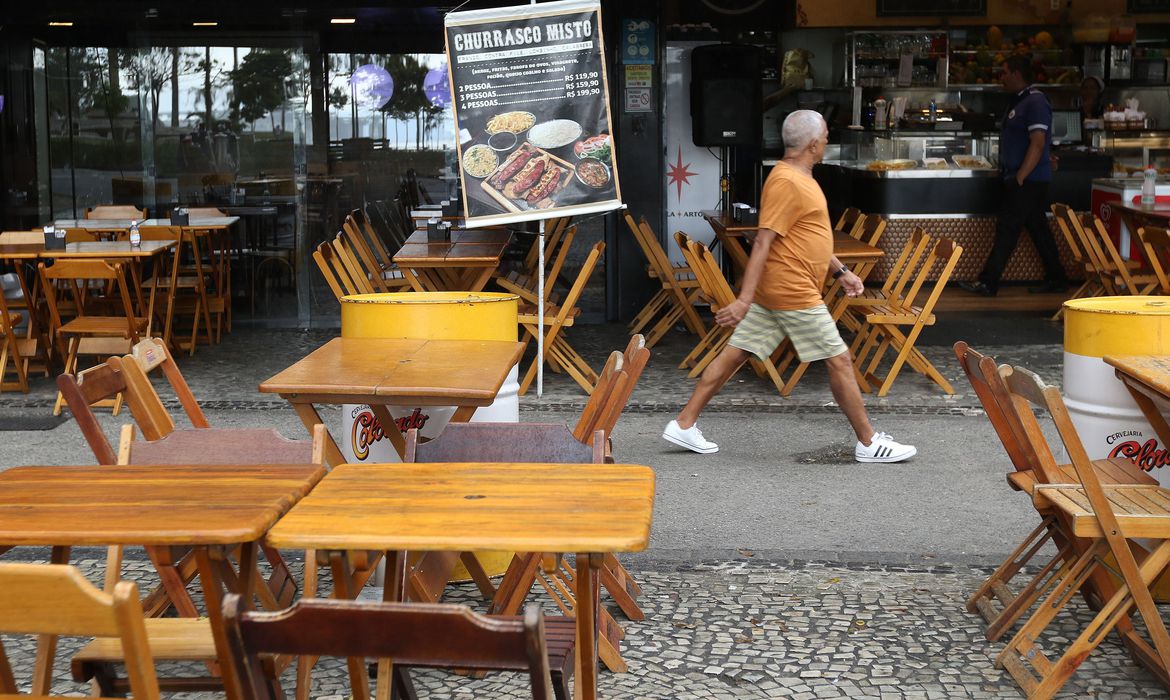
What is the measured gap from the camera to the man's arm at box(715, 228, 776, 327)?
6.07 meters

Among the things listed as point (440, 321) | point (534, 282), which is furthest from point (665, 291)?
point (440, 321)

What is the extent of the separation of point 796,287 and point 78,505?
398cm

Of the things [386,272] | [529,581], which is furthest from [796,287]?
[386,272]

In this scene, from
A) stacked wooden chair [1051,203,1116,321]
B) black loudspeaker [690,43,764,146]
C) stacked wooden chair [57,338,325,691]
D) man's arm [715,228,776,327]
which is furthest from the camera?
black loudspeaker [690,43,764,146]

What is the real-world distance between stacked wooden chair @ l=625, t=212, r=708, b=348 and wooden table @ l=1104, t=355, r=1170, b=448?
471 centimetres

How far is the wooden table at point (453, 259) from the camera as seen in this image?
787 cm

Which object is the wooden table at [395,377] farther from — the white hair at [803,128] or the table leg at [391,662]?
the white hair at [803,128]

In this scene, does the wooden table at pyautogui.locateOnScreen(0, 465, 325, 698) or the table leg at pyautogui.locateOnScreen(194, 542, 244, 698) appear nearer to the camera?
the wooden table at pyautogui.locateOnScreen(0, 465, 325, 698)

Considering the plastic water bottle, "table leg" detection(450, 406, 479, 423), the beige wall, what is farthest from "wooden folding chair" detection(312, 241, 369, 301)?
the beige wall

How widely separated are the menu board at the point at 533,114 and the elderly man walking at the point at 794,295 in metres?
1.19

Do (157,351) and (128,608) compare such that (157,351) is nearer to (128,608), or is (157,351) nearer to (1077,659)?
(128,608)

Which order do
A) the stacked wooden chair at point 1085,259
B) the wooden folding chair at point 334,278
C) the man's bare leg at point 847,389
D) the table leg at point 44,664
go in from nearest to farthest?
the table leg at point 44,664 → the man's bare leg at point 847,389 → the wooden folding chair at point 334,278 → the stacked wooden chair at point 1085,259

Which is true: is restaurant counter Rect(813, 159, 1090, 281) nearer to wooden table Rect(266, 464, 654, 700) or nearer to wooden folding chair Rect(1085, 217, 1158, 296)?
wooden folding chair Rect(1085, 217, 1158, 296)

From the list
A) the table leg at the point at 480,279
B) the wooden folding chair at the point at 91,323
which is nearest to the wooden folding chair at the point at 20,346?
the wooden folding chair at the point at 91,323
